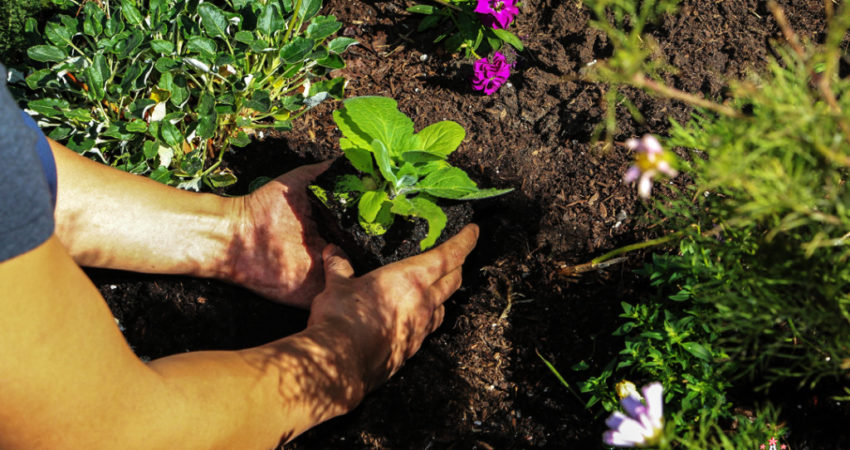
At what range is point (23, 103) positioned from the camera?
2121mm

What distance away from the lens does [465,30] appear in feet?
7.36

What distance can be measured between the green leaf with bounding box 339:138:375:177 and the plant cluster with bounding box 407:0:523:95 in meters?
0.61

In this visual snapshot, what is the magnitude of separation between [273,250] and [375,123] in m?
0.63

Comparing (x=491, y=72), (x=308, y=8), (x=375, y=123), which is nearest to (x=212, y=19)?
(x=308, y=8)

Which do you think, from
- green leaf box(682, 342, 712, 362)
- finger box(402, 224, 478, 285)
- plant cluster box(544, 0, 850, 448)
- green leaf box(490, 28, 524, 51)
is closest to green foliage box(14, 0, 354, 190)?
green leaf box(490, 28, 524, 51)

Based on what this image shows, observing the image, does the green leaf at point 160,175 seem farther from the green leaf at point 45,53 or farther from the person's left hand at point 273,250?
the green leaf at point 45,53

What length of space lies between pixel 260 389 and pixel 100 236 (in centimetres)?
83

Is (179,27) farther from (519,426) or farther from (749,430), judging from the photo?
(749,430)

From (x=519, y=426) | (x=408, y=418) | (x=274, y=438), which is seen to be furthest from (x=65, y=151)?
(x=519, y=426)

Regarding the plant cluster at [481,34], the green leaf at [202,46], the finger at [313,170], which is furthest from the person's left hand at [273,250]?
the plant cluster at [481,34]

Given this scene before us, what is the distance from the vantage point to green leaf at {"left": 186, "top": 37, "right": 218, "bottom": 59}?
1954 millimetres

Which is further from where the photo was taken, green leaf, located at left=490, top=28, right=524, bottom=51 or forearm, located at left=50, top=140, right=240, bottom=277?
green leaf, located at left=490, top=28, right=524, bottom=51

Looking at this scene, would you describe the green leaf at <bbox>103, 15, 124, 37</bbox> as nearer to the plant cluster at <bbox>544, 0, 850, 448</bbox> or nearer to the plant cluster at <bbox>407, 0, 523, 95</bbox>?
the plant cluster at <bbox>407, 0, 523, 95</bbox>

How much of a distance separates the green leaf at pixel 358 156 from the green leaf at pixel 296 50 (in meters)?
0.33
